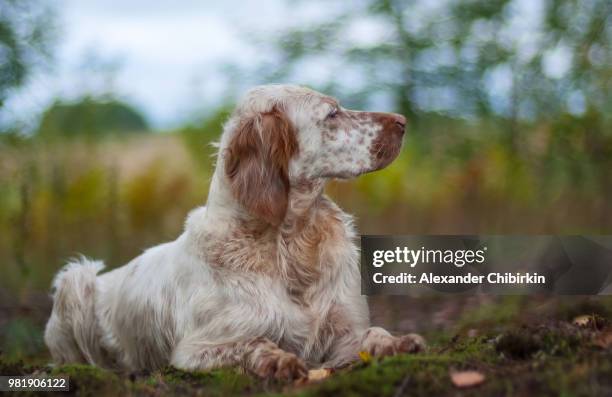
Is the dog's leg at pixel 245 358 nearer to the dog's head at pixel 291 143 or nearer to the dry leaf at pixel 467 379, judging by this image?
the dog's head at pixel 291 143

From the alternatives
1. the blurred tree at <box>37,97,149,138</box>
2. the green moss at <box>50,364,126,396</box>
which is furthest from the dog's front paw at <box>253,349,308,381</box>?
the blurred tree at <box>37,97,149,138</box>

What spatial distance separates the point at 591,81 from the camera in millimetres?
8945

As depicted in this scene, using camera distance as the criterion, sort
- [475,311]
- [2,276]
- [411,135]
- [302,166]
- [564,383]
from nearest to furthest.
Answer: [564,383] < [302,166] < [475,311] < [2,276] < [411,135]

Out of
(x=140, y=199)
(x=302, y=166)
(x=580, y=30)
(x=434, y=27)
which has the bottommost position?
(x=302, y=166)

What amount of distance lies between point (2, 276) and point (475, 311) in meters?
4.52

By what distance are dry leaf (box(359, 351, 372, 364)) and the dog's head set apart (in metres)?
0.77

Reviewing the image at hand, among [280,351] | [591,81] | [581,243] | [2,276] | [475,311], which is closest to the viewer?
[280,351]

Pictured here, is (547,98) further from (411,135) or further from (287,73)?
(287,73)

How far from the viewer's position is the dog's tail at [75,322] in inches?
207

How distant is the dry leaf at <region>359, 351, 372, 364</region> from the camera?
142 inches

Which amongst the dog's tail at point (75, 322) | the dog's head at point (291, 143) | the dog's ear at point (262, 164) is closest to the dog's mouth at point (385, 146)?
the dog's head at point (291, 143)

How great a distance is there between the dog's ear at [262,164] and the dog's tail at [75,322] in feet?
5.62

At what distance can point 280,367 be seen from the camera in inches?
144

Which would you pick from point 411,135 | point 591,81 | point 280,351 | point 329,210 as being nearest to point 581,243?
point 329,210
